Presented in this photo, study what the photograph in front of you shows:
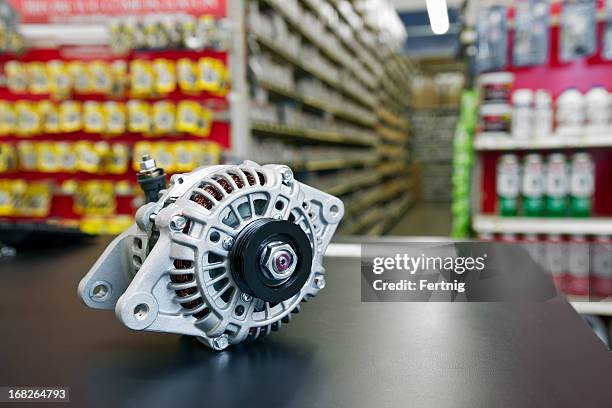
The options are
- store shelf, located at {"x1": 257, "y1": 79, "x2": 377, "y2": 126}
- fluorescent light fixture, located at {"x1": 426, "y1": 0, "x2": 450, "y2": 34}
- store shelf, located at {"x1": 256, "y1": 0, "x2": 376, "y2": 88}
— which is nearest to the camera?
store shelf, located at {"x1": 257, "y1": 79, "x2": 377, "y2": 126}

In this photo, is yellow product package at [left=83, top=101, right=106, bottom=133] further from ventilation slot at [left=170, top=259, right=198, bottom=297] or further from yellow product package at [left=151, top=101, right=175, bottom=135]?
ventilation slot at [left=170, top=259, right=198, bottom=297]

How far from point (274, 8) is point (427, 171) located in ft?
32.2

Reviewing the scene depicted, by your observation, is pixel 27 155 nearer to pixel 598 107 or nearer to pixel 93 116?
pixel 93 116

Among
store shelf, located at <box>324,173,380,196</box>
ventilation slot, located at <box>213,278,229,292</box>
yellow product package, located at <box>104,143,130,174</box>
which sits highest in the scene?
yellow product package, located at <box>104,143,130,174</box>

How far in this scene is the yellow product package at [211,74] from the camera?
3.17m

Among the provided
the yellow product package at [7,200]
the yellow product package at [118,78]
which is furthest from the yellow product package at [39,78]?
the yellow product package at [7,200]

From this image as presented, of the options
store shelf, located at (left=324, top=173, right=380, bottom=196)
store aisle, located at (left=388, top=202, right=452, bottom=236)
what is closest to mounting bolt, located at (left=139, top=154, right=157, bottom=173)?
Result: store shelf, located at (left=324, top=173, right=380, bottom=196)

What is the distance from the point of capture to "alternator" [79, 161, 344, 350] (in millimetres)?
554

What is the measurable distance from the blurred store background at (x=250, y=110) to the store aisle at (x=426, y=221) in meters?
3.37

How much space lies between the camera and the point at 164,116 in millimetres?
3309

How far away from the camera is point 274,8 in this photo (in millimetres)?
3936

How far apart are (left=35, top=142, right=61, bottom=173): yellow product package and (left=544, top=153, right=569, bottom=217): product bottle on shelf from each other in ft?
10.0

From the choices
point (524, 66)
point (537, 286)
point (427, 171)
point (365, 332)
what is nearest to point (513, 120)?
point (524, 66)

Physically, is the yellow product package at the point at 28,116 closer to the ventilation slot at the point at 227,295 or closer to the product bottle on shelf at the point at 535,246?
the product bottle on shelf at the point at 535,246
